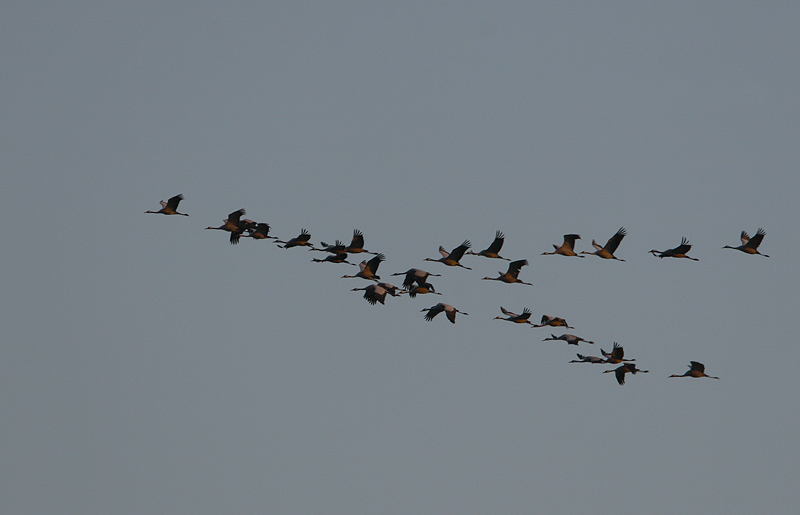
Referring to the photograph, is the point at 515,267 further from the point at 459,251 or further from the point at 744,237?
Result: the point at 744,237

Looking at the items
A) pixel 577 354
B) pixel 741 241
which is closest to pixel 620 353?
pixel 577 354

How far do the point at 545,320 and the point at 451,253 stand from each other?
5.01 meters

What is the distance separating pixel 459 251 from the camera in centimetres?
4947

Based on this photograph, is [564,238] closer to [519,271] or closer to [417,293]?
[519,271]

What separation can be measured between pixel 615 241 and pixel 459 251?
5.97 meters

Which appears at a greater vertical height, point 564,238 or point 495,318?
point 564,238

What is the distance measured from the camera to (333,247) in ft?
163

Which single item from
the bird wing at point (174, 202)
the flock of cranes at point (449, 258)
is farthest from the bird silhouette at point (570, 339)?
the bird wing at point (174, 202)

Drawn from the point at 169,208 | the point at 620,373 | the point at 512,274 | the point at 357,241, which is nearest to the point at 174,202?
the point at 169,208

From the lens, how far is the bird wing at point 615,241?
162 ft

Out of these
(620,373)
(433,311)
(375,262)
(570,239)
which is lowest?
→ (620,373)

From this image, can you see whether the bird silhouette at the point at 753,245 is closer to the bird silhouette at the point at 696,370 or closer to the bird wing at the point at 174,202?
the bird silhouette at the point at 696,370

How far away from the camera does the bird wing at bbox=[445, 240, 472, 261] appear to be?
1938 inches

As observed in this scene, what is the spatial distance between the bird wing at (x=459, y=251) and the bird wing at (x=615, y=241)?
5356mm
